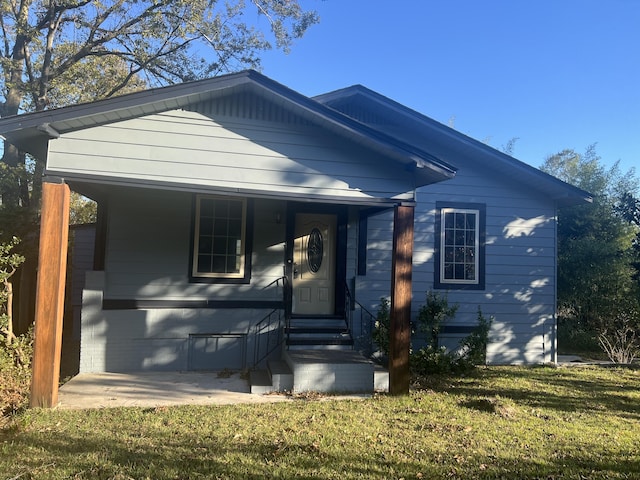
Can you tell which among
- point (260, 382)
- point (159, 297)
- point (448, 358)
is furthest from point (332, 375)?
point (159, 297)

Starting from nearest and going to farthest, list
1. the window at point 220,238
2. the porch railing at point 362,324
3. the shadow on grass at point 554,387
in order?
the shadow on grass at point 554,387
the window at point 220,238
the porch railing at point 362,324

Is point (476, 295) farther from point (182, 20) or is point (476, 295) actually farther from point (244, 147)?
point (182, 20)

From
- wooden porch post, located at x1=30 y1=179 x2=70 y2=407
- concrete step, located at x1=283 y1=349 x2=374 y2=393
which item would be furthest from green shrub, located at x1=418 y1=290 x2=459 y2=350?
wooden porch post, located at x1=30 y1=179 x2=70 y2=407

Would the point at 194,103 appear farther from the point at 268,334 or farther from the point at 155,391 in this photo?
the point at 268,334

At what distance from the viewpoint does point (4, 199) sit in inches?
507

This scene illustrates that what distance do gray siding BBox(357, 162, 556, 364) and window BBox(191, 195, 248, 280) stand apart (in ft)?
8.53

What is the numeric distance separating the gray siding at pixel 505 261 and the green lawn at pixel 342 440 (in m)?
2.69

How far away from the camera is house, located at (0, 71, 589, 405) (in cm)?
556

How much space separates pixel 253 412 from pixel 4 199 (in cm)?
1182

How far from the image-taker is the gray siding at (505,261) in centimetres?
890

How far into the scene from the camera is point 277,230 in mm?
8305

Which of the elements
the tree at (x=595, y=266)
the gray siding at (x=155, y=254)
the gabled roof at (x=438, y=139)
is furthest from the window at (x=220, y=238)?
the tree at (x=595, y=266)

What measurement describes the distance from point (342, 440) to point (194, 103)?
15.1ft

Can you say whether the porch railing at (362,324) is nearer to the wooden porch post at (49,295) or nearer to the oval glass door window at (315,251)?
the oval glass door window at (315,251)
